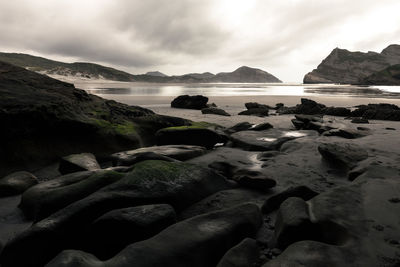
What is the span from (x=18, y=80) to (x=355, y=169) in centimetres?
850

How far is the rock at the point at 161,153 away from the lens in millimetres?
5524

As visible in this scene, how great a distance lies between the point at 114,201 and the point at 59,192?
2.96 ft

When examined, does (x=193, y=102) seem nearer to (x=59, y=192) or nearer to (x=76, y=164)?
(x=76, y=164)

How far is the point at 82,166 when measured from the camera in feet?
16.5

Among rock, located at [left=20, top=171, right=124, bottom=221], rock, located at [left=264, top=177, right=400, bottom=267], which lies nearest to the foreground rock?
rock, located at [left=20, top=171, right=124, bottom=221]

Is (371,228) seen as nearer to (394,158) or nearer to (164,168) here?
(164,168)

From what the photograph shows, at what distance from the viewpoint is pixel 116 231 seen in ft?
9.03

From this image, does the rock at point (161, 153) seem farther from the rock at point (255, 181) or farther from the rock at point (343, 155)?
the rock at point (343, 155)

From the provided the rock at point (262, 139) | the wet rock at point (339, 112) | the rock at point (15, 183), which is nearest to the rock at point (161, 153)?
the rock at point (262, 139)

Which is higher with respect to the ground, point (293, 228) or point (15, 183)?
point (293, 228)

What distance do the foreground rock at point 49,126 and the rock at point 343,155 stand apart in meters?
4.96

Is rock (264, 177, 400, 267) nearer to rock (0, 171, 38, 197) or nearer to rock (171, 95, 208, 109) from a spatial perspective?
rock (0, 171, 38, 197)

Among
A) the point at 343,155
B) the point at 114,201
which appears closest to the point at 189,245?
the point at 114,201

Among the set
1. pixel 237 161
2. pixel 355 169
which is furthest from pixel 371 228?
pixel 237 161
